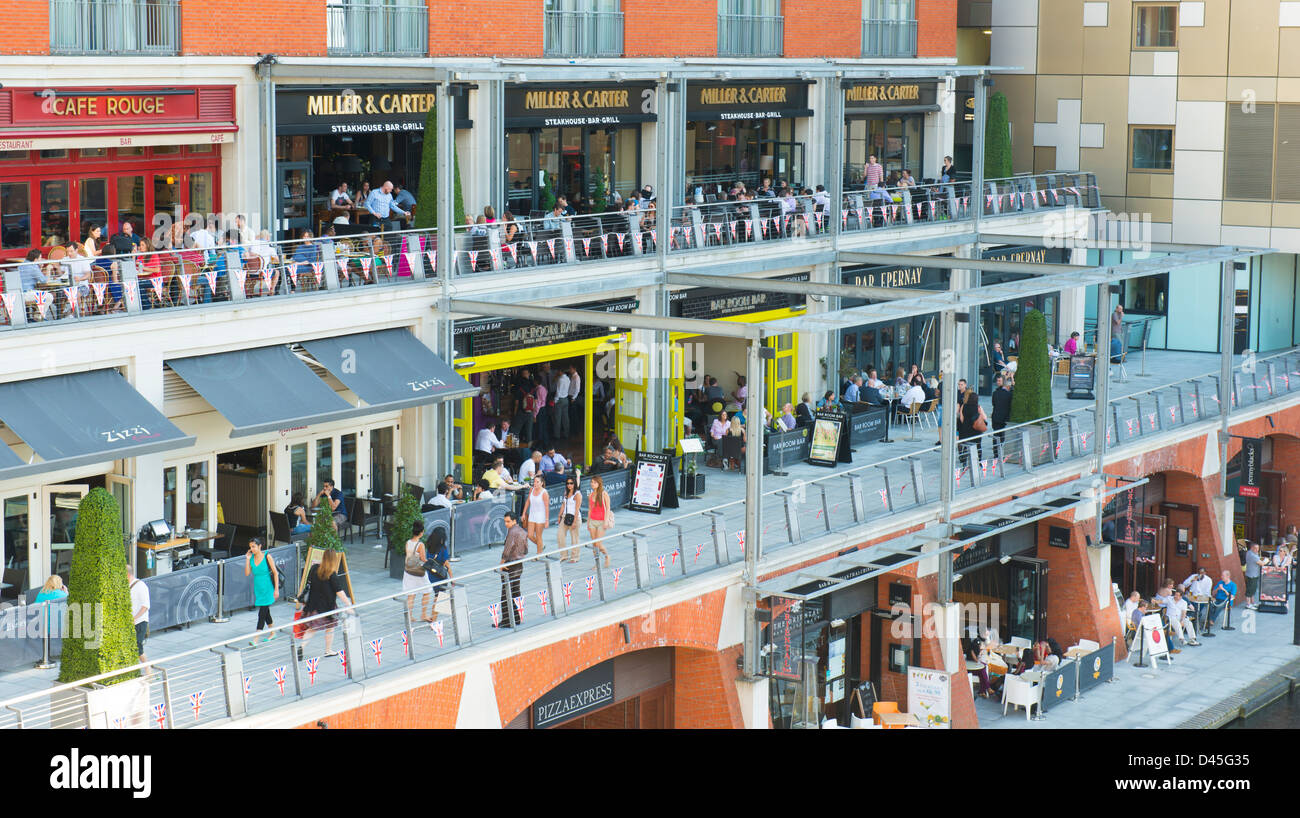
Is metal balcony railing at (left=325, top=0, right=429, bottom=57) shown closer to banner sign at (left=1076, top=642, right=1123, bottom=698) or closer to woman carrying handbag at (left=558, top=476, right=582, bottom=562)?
woman carrying handbag at (left=558, top=476, right=582, bottom=562)

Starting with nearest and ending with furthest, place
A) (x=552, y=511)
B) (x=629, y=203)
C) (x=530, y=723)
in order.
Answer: (x=530, y=723)
(x=552, y=511)
(x=629, y=203)

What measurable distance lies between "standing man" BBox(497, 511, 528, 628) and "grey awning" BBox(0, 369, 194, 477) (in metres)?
4.28

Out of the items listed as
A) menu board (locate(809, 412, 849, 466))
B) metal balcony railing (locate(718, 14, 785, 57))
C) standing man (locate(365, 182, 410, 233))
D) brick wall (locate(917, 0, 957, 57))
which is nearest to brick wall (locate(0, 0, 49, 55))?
standing man (locate(365, 182, 410, 233))

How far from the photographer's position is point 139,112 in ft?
76.3

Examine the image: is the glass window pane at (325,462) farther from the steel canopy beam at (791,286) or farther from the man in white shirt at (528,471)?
the steel canopy beam at (791,286)

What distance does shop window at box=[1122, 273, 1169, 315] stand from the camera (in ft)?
145

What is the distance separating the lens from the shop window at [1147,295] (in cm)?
4431

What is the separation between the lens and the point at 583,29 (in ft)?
100

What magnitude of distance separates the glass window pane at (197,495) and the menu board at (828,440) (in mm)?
11280

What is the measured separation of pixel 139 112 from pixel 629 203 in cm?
996

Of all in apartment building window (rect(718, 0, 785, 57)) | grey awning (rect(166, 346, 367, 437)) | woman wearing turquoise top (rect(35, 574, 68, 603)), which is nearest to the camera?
woman wearing turquoise top (rect(35, 574, 68, 603))
